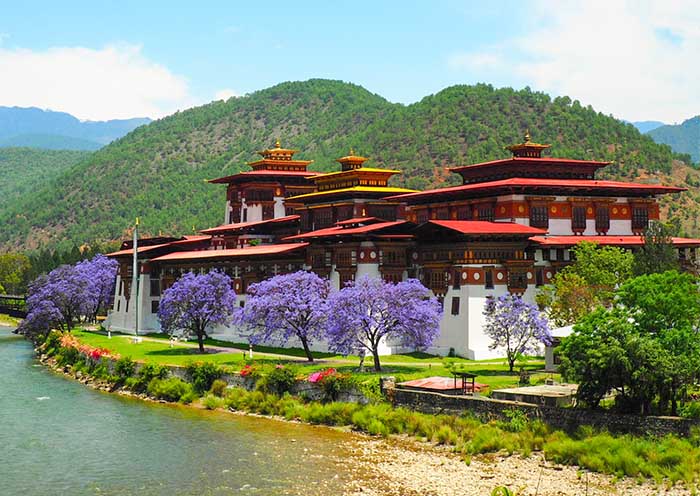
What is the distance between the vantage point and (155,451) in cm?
5350

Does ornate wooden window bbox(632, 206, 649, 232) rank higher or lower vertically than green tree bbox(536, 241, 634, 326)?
higher

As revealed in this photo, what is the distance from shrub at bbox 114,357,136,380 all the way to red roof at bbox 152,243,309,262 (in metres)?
16.9

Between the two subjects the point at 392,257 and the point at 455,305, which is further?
the point at 392,257

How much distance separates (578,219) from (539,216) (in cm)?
390

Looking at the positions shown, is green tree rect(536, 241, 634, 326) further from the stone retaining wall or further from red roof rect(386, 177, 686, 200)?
the stone retaining wall

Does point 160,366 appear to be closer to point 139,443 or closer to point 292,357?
point 292,357

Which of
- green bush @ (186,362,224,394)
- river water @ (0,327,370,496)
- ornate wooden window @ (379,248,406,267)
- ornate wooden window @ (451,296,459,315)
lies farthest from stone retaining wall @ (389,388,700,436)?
ornate wooden window @ (379,248,406,267)

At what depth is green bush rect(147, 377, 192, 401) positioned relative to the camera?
69.1 meters

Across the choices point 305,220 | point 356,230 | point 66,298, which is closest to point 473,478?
point 356,230

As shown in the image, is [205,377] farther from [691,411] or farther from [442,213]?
[691,411]

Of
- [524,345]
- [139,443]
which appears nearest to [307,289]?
[524,345]

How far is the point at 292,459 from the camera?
5047 centimetres

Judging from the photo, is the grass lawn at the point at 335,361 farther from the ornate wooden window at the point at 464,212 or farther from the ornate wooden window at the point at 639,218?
the ornate wooden window at the point at 639,218

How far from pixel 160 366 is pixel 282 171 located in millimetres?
52793
